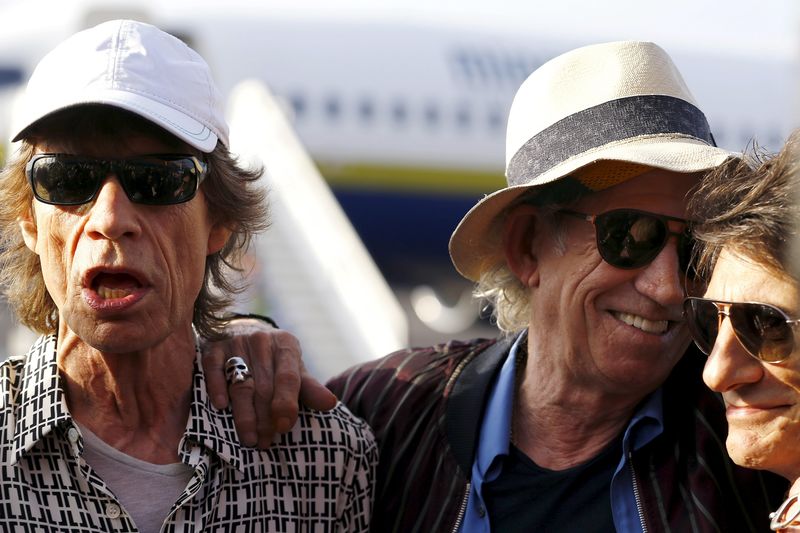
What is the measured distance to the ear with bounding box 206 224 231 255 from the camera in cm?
296

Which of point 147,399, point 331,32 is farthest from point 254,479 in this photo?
point 331,32

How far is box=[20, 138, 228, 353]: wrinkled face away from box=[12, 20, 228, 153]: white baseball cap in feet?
0.31

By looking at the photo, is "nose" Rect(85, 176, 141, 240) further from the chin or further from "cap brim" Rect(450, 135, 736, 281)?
the chin

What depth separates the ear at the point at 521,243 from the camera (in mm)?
3379

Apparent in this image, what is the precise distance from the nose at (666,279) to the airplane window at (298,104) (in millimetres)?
14869

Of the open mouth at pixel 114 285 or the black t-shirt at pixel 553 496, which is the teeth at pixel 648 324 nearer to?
the black t-shirt at pixel 553 496

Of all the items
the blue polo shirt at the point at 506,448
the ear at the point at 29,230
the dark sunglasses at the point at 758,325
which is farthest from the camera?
the blue polo shirt at the point at 506,448

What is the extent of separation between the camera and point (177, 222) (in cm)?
275

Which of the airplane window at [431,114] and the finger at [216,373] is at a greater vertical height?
the airplane window at [431,114]

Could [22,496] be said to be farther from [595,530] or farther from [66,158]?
[595,530]

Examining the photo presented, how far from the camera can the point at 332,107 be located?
17.8 metres

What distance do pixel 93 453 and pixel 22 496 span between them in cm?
20

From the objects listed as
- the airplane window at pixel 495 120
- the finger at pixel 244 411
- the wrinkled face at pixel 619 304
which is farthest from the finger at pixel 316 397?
the airplane window at pixel 495 120

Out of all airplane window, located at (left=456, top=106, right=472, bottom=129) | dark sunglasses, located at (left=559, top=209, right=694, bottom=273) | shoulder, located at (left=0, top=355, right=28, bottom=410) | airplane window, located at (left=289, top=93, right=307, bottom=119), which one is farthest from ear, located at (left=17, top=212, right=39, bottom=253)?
airplane window, located at (left=456, top=106, right=472, bottom=129)
